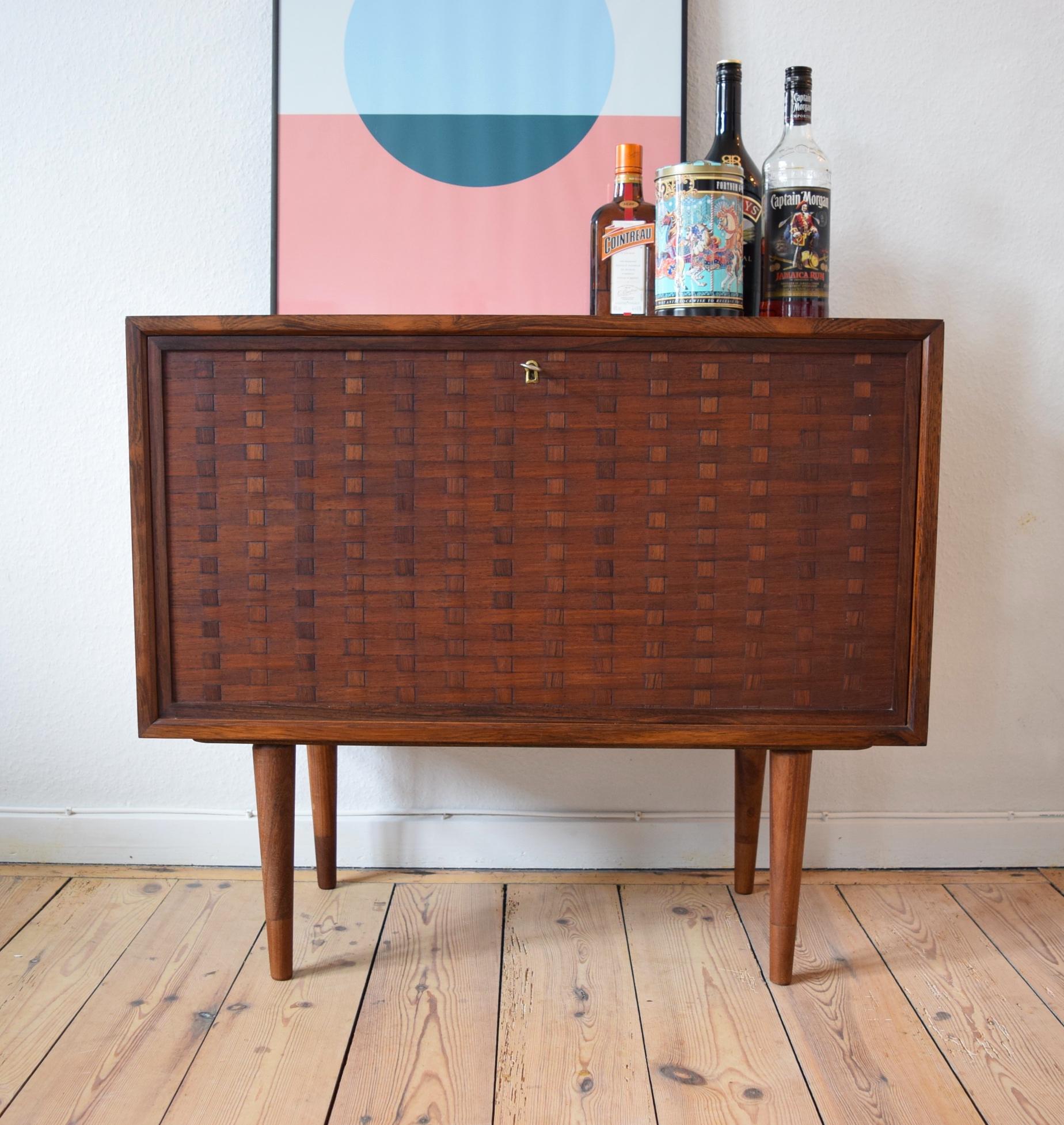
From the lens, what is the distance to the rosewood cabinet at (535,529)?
1.03m

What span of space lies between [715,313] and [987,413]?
0.62 m

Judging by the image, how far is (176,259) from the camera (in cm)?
143

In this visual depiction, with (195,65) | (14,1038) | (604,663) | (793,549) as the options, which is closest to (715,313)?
(793,549)

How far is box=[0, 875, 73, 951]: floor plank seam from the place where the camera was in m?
1.29

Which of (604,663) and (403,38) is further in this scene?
(403,38)

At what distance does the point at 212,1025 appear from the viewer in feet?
3.62

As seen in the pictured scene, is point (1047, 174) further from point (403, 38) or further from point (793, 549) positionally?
point (403, 38)

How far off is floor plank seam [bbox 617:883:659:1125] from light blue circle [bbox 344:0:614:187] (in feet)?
3.50

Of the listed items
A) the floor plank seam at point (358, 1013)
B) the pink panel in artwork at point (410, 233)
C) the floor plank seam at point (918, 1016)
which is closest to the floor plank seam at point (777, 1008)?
the floor plank seam at point (918, 1016)

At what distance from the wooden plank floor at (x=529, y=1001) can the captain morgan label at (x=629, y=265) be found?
83cm

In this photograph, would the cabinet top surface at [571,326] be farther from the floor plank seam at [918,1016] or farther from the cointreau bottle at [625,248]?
the floor plank seam at [918,1016]

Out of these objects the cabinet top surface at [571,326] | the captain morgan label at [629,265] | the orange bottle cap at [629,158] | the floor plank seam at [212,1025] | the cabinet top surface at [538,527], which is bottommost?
the floor plank seam at [212,1025]

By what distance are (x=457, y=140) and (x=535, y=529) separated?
2.18 ft

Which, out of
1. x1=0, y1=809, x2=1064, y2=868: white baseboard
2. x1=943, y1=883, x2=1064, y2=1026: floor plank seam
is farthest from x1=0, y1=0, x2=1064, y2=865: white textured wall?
x1=943, y1=883, x2=1064, y2=1026: floor plank seam
